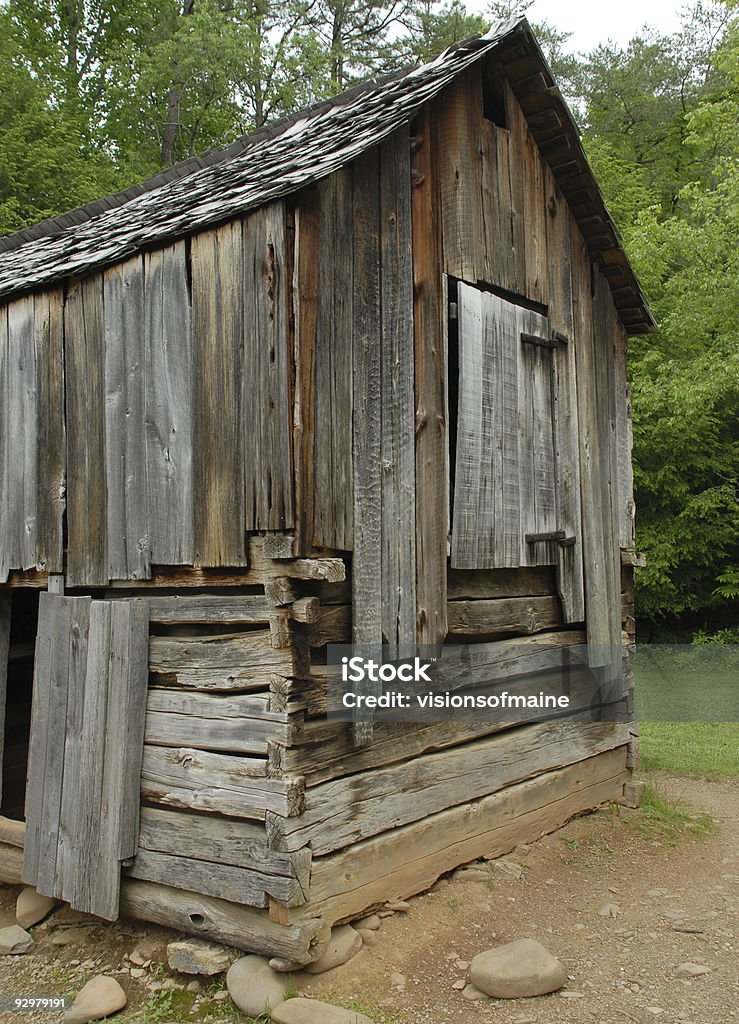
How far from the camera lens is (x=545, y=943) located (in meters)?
5.86

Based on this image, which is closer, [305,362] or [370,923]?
[305,362]

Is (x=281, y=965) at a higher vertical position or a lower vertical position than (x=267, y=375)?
lower

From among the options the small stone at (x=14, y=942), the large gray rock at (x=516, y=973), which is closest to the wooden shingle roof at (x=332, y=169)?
the small stone at (x=14, y=942)

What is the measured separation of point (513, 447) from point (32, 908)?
460cm

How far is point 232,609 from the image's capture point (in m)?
5.41

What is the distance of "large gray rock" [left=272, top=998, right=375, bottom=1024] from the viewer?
468 cm

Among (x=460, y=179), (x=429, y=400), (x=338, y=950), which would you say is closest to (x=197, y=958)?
(x=338, y=950)

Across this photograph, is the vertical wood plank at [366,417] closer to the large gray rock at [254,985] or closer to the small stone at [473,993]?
the large gray rock at [254,985]

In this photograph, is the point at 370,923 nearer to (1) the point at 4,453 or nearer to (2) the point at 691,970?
(2) the point at 691,970

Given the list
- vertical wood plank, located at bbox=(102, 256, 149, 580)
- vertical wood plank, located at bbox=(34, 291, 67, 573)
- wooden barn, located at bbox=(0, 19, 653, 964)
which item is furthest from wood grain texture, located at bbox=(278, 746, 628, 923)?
vertical wood plank, located at bbox=(34, 291, 67, 573)

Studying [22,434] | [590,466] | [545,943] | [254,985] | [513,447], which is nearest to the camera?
[254,985]

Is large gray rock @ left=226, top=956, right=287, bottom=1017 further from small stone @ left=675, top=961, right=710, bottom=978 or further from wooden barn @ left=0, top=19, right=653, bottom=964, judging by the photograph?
small stone @ left=675, top=961, right=710, bottom=978

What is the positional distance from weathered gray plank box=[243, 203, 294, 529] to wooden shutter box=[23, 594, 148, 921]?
1204 mm

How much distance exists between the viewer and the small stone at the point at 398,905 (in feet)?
19.1
